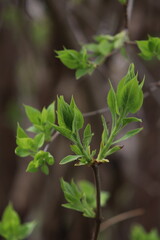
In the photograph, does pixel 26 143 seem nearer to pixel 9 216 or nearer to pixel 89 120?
pixel 9 216

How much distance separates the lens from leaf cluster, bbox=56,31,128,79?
72cm

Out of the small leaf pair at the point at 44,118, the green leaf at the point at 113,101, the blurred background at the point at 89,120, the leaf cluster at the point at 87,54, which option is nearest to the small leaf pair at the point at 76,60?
the leaf cluster at the point at 87,54

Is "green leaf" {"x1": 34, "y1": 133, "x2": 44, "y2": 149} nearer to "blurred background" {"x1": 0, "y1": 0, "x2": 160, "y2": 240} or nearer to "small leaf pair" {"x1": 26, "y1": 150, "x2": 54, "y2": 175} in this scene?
"small leaf pair" {"x1": 26, "y1": 150, "x2": 54, "y2": 175}

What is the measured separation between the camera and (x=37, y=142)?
62 cm

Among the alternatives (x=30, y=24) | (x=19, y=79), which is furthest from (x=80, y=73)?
(x=19, y=79)

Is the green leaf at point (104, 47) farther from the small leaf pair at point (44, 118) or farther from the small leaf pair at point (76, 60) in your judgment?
the small leaf pair at point (44, 118)

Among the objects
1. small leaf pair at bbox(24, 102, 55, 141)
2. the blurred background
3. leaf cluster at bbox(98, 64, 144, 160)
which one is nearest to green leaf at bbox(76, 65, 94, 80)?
small leaf pair at bbox(24, 102, 55, 141)

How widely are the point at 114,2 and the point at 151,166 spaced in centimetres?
81

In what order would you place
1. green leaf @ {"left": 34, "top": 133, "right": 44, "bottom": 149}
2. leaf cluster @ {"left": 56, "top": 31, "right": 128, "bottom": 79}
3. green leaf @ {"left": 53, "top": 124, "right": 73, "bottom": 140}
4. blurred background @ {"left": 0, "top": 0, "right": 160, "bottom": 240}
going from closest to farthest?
green leaf @ {"left": 53, "top": 124, "right": 73, "bottom": 140} → green leaf @ {"left": 34, "top": 133, "right": 44, "bottom": 149} → leaf cluster @ {"left": 56, "top": 31, "right": 128, "bottom": 79} → blurred background @ {"left": 0, "top": 0, "right": 160, "bottom": 240}

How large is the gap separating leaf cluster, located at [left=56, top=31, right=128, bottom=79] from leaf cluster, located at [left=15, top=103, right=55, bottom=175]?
11cm

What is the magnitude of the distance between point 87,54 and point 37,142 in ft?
0.82

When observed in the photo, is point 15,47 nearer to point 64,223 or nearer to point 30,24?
point 30,24

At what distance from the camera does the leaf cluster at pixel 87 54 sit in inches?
28.5

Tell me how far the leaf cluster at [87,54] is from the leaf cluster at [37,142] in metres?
0.11
